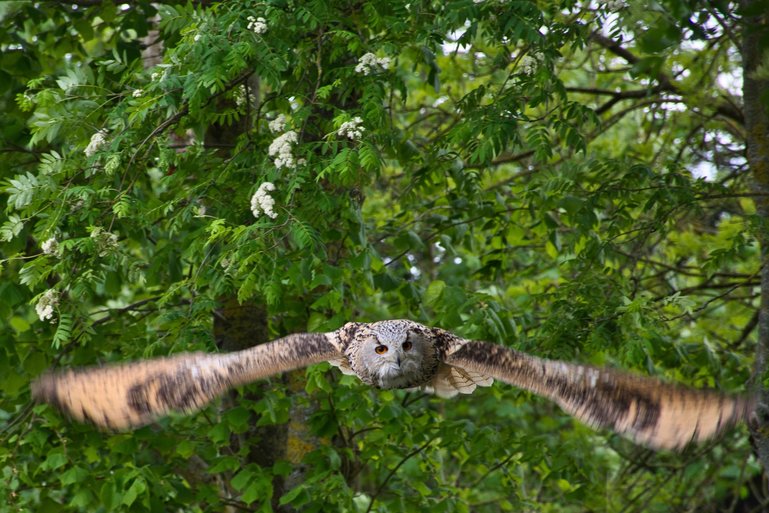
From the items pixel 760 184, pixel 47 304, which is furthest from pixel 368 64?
pixel 760 184

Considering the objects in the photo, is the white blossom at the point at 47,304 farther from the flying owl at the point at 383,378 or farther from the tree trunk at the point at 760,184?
the tree trunk at the point at 760,184

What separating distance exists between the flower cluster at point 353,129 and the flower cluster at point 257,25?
29.2 inches

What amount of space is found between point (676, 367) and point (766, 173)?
1650 mm

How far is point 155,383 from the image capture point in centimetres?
582

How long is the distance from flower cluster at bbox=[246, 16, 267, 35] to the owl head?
180cm

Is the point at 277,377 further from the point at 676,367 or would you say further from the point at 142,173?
the point at 676,367

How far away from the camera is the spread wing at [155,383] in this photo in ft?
18.9

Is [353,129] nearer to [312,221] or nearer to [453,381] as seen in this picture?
[312,221]

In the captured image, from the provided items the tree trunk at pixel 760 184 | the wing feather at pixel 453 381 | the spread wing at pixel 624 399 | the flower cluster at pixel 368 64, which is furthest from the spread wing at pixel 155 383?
the tree trunk at pixel 760 184

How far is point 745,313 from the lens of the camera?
28.3 ft

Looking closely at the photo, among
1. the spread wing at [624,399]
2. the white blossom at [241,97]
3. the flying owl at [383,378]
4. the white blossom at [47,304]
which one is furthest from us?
the white blossom at [241,97]

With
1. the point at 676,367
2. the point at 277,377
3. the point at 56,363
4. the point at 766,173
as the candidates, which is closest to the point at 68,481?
the point at 56,363

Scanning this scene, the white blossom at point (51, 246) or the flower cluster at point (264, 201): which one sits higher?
the flower cluster at point (264, 201)

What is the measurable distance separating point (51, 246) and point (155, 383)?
41.6 inches
